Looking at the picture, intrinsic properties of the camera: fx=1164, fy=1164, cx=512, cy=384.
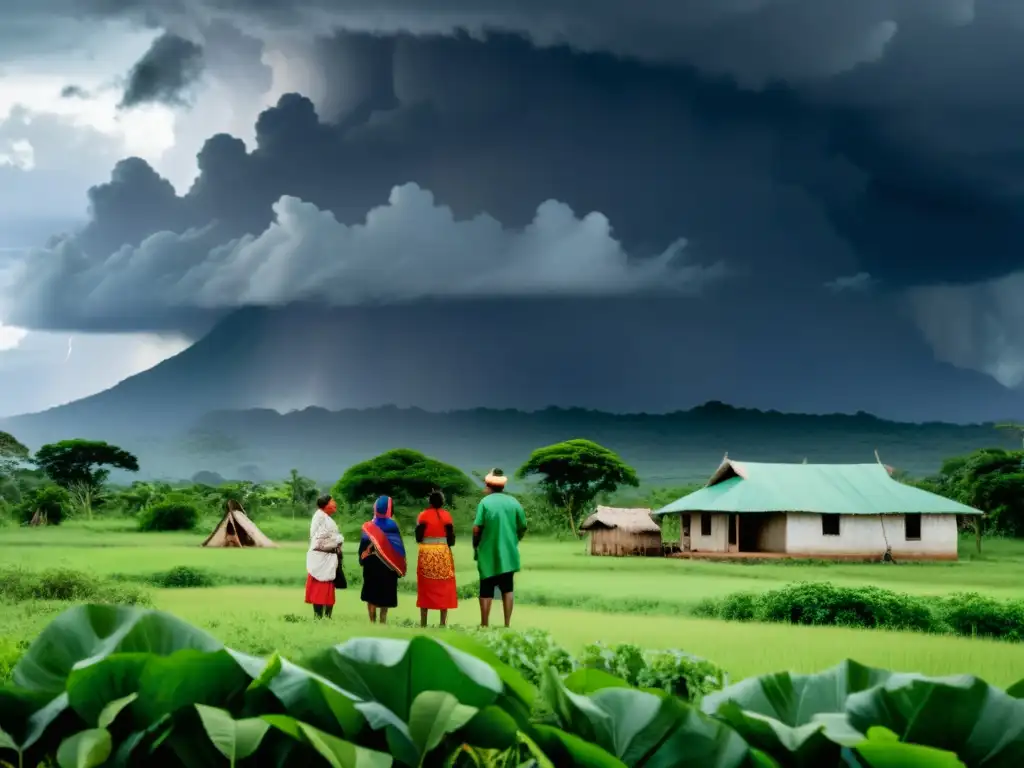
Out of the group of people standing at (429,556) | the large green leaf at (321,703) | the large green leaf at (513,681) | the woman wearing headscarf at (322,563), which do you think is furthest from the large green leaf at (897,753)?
the woman wearing headscarf at (322,563)

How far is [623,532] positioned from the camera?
24750 mm

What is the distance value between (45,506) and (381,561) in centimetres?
1580

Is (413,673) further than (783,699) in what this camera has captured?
No

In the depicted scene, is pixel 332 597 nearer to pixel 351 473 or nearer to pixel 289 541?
pixel 289 541

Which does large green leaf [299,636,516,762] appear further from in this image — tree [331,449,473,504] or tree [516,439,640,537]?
tree [516,439,640,537]

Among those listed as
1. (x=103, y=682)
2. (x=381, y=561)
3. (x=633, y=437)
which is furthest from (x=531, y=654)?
(x=633, y=437)

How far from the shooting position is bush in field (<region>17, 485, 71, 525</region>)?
2372cm

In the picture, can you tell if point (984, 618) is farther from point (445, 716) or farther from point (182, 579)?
point (445, 716)

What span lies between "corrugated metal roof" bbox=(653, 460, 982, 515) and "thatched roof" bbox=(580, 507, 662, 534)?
3.45 ft

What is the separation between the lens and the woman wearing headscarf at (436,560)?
410 inches

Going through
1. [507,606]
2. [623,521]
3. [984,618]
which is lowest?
[984,618]

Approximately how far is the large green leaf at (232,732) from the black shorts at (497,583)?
25.4 feet

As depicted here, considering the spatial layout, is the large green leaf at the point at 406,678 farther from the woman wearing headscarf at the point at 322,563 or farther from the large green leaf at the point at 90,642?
the woman wearing headscarf at the point at 322,563

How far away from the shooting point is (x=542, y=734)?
8.32ft
